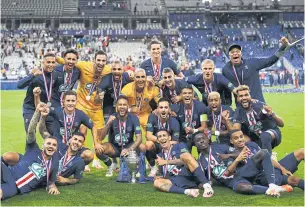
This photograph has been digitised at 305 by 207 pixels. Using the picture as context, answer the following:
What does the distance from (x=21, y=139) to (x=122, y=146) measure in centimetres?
443

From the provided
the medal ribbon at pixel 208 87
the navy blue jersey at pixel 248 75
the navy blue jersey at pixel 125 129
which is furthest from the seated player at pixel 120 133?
the navy blue jersey at pixel 248 75

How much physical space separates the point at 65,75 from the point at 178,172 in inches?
109

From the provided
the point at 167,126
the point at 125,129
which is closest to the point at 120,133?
the point at 125,129

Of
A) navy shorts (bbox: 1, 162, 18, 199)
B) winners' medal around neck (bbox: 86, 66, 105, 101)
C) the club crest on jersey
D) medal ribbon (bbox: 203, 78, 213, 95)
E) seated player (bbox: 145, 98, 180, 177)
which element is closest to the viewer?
navy shorts (bbox: 1, 162, 18, 199)

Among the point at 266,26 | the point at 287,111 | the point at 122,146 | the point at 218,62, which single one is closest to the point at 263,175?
the point at 122,146

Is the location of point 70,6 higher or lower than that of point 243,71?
higher

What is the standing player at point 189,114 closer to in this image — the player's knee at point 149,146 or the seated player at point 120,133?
the player's knee at point 149,146

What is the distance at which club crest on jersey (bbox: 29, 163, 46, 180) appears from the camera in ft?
19.4

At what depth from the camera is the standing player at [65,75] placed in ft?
25.3

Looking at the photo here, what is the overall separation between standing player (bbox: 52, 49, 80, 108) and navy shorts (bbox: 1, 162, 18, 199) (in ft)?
7.02

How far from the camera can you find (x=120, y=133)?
7055mm

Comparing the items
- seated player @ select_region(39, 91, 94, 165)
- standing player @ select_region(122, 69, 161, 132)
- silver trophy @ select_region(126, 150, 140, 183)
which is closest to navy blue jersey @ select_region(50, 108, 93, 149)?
seated player @ select_region(39, 91, 94, 165)

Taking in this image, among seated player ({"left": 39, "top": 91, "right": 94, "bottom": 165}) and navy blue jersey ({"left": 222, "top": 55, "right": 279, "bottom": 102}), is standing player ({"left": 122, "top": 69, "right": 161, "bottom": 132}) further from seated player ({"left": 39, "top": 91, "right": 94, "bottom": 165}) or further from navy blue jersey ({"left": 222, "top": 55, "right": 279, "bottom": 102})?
navy blue jersey ({"left": 222, "top": 55, "right": 279, "bottom": 102})

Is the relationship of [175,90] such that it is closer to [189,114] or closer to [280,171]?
[189,114]
